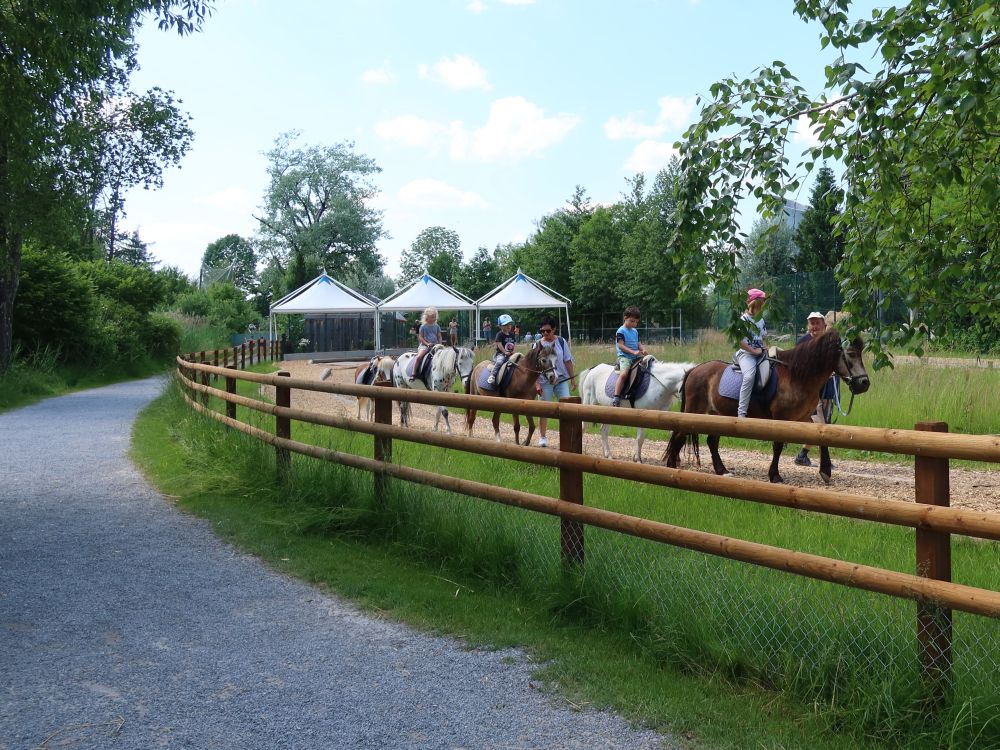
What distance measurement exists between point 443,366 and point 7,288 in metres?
18.0

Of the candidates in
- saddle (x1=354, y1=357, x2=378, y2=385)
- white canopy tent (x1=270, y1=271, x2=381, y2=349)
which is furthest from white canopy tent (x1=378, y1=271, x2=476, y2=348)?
saddle (x1=354, y1=357, x2=378, y2=385)

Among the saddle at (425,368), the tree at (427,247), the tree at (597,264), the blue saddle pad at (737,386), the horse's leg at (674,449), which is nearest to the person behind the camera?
the blue saddle pad at (737,386)

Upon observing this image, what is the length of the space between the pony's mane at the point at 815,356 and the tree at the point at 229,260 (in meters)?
146

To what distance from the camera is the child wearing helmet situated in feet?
48.8

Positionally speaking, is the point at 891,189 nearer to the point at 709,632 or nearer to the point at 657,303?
the point at 709,632

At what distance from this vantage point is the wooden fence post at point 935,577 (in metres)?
3.87

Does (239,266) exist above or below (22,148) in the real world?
above

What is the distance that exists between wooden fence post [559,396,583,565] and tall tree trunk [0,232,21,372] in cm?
2445

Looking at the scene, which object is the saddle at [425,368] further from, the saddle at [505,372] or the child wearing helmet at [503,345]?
the saddle at [505,372]

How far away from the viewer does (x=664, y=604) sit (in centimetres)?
506

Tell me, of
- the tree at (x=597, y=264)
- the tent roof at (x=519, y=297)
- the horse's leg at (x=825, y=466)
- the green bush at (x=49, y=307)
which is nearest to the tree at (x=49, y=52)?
the horse's leg at (x=825, y=466)

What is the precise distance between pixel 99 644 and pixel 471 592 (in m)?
2.21

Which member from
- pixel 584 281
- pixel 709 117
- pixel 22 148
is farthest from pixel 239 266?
pixel 709 117

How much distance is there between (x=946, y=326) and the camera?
728 cm
